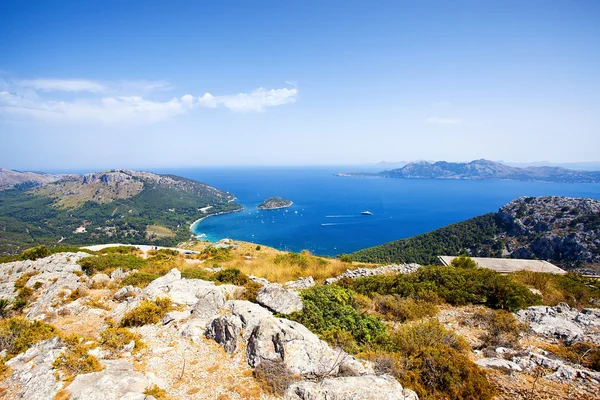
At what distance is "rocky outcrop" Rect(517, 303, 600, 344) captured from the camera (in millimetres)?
8133

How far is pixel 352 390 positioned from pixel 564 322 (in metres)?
9.19

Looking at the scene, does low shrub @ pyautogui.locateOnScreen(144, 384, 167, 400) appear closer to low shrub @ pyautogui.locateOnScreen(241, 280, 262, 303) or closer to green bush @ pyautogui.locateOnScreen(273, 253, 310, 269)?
low shrub @ pyautogui.locateOnScreen(241, 280, 262, 303)

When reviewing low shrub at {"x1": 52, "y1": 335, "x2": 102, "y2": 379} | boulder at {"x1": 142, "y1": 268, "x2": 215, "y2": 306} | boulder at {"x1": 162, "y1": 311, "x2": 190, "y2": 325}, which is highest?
low shrub at {"x1": 52, "y1": 335, "x2": 102, "y2": 379}

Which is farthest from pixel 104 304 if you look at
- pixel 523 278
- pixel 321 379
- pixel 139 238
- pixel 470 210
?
pixel 470 210

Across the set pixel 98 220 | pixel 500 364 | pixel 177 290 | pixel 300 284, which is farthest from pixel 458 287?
pixel 98 220

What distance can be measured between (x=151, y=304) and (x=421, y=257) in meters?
64.5

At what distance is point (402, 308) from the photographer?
9945mm

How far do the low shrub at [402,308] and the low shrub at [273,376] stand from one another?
5.53 m

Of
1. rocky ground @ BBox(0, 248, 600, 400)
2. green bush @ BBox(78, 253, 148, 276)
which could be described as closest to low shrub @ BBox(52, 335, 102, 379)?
rocky ground @ BBox(0, 248, 600, 400)

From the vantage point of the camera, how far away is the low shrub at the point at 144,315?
328 inches

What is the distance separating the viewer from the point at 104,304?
35.8 feet

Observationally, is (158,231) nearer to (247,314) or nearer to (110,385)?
(247,314)

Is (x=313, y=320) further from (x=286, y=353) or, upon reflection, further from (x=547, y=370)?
(x=547, y=370)

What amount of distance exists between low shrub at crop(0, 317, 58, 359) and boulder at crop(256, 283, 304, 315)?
616 cm
